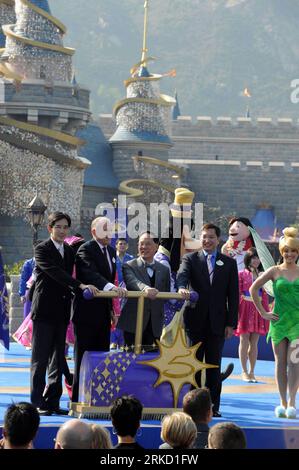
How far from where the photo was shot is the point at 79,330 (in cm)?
895

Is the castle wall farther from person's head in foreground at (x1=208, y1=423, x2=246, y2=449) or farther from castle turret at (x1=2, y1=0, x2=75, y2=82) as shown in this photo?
person's head in foreground at (x1=208, y1=423, x2=246, y2=449)

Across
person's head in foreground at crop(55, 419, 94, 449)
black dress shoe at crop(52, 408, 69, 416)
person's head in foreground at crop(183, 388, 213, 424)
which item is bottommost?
black dress shoe at crop(52, 408, 69, 416)

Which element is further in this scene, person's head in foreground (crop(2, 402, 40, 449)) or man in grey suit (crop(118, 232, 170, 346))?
man in grey suit (crop(118, 232, 170, 346))

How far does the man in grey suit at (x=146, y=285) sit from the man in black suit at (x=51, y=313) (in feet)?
1.11

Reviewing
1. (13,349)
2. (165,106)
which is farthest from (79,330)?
(165,106)

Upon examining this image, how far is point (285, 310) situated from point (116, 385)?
1115 millimetres

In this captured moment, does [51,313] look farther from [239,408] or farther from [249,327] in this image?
[249,327]

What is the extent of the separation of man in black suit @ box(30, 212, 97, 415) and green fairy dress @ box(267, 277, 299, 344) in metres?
1.20

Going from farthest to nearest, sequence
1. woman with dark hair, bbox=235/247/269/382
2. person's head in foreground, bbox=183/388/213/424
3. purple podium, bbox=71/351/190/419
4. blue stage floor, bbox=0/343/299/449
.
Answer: woman with dark hair, bbox=235/247/269/382 → purple podium, bbox=71/351/190/419 → blue stage floor, bbox=0/343/299/449 → person's head in foreground, bbox=183/388/213/424

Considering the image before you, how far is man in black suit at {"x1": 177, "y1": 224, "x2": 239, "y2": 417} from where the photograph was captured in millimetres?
9164

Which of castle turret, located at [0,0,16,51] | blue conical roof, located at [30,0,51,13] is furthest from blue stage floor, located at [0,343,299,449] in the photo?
castle turret, located at [0,0,16,51]

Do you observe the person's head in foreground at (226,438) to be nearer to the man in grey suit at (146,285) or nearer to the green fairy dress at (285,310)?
the man in grey suit at (146,285)

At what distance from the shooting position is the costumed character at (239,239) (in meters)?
10.9
